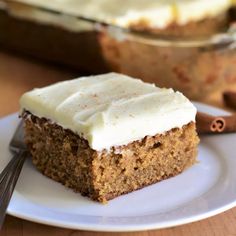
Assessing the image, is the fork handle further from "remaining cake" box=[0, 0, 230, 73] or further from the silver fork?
"remaining cake" box=[0, 0, 230, 73]

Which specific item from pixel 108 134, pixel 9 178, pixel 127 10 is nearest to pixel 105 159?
pixel 108 134

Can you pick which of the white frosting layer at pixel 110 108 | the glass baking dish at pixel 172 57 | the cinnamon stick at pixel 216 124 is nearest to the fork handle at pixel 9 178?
the white frosting layer at pixel 110 108

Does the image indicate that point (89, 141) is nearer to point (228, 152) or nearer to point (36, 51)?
→ point (228, 152)

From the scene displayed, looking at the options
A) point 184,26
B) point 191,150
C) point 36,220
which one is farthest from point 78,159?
point 184,26

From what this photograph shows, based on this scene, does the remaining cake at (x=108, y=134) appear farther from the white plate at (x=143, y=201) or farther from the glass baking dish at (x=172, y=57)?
the glass baking dish at (x=172, y=57)

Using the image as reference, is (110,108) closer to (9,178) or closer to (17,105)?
(9,178)
